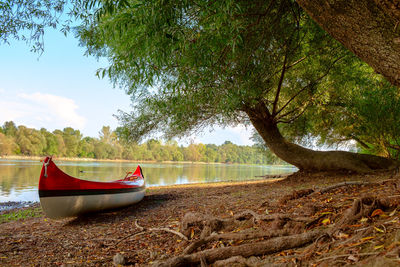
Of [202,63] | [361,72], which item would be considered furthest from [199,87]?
[361,72]

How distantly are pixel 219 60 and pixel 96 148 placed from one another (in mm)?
85110

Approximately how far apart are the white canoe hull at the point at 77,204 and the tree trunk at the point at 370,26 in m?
6.23

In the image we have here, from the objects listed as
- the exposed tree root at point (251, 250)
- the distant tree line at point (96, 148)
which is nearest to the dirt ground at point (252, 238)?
the exposed tree root at point (251, 250)

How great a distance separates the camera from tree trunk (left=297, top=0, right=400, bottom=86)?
2.72 metres

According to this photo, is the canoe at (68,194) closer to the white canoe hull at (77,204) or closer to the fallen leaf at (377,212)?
the white canoe hull at (77,204)

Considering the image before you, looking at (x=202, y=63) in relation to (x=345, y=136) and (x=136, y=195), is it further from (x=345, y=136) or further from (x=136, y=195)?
(x=345, y=136)

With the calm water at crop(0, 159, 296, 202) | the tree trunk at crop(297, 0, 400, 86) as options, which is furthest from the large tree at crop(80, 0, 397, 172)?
the calm water at crop(0, 159, 296, 202)

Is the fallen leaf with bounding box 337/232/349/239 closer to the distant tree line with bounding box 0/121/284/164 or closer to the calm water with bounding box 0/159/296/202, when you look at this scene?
the calm water with bounding box 0/159/296/202

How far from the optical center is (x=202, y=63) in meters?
4.81

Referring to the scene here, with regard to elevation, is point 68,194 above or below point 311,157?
below

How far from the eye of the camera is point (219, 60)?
499 cm

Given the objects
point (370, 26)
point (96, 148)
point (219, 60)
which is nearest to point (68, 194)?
point (219, 60)

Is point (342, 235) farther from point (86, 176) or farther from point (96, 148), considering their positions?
point (96, 148)

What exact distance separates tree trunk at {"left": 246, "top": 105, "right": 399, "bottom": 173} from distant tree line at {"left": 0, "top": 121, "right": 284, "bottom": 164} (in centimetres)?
2150
